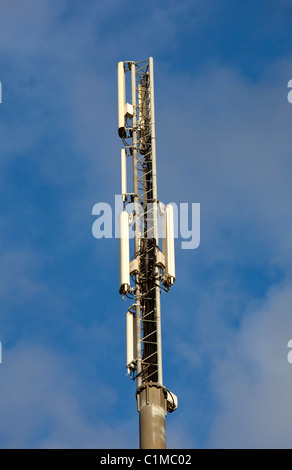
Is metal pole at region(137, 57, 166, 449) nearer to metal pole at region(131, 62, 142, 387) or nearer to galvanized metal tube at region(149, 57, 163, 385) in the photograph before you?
galvanized metal tube at region(149, 57, 163, 385)

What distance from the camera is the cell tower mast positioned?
8206cm

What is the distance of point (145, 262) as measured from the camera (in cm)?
8800

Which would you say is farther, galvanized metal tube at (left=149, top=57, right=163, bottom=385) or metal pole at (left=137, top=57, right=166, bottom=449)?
galvanized metal tube at (left=149, top=57, right=163, bottom=385)

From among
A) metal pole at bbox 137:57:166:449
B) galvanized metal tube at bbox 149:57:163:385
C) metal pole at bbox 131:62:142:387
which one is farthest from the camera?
metal pole at bbox 131:62:142:387

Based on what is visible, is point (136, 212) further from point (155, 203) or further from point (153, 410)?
point (153, 410)

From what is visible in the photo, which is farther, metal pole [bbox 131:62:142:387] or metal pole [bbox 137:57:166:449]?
metal pole [bbox 131:62:142:387]

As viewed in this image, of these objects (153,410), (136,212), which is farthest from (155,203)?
(153,410)

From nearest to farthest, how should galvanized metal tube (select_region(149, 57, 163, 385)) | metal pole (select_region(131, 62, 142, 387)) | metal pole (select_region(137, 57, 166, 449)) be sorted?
metal pole (select_region(137, 57, 166, 449)) < galvanized metal tube (select_region(149, 57, 163, 385)) < metal pole (select_region(131, 62, 142, 387))

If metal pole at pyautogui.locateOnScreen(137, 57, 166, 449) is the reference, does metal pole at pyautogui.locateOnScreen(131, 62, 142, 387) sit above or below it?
above

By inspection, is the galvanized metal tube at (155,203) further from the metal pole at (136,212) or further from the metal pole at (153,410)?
the metal pole at (136,212)

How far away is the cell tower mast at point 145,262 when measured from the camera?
8206cm
